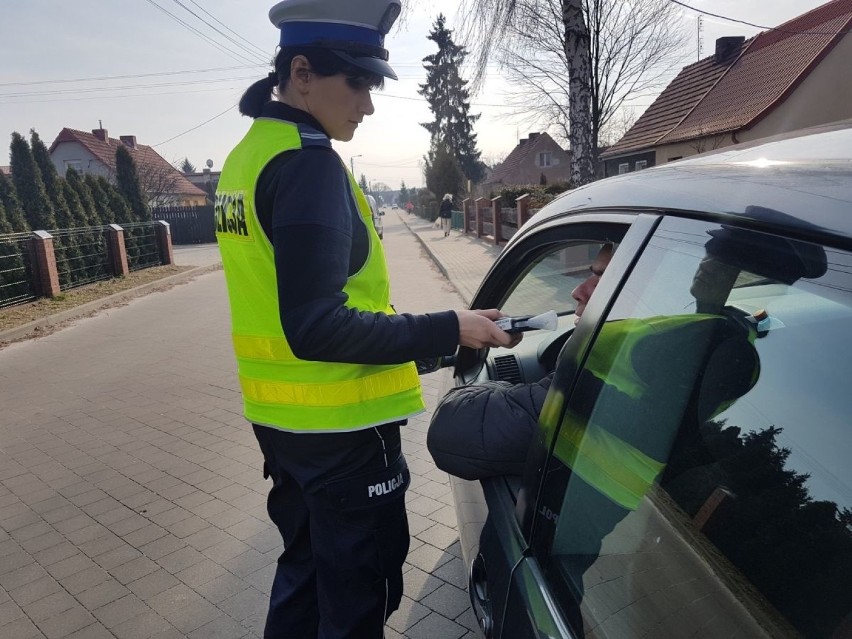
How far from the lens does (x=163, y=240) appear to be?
19000 millimetres

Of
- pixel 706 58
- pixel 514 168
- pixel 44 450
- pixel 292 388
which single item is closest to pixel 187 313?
pixel 44 450

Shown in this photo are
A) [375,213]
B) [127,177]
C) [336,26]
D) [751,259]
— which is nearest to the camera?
[751,259]

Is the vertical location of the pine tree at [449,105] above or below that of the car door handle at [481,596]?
above

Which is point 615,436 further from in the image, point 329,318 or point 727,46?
point 727,46

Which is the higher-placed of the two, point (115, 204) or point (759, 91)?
point (759, 91)

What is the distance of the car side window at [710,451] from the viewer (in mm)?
836

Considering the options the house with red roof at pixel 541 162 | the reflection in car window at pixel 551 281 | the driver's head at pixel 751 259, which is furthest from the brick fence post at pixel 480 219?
the house with red roof at pixel 541 162

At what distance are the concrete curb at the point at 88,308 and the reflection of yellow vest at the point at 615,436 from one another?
33.7 ft

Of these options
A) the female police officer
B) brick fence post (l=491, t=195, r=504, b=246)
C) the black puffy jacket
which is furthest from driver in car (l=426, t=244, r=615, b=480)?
brick fence post (l=491, t=195, r=504, b=246)

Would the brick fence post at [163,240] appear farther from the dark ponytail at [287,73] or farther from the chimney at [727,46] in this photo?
the chimney at [727,46]

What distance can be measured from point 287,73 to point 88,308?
11.9 meters

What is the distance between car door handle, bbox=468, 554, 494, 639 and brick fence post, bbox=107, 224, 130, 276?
16272 mm

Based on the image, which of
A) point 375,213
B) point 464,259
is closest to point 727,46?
point 464,259

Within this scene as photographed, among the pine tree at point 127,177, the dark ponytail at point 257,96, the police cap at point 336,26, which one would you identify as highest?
the pine tree at point 127,177
